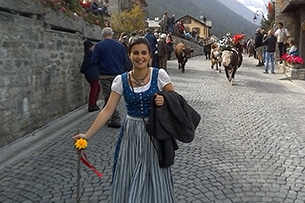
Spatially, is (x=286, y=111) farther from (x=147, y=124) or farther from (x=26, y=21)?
(x=147, y=124)

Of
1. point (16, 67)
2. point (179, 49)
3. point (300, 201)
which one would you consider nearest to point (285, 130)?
point (300, 201)

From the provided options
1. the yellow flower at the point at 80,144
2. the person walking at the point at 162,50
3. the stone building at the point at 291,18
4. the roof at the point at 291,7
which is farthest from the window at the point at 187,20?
the yellow flower at the point at 80,144

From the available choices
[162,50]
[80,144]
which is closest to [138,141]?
[80,144]

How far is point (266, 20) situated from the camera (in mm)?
41906

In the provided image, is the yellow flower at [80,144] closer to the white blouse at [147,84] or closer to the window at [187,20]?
the white blouse at [147,84]

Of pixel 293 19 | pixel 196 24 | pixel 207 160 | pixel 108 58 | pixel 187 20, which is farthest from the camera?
pixel 187 20

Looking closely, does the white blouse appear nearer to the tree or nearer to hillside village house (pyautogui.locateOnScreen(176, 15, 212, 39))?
A: the tree

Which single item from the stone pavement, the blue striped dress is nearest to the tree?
the stone pavement

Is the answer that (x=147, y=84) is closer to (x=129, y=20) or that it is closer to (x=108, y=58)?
(x=108, y=58)

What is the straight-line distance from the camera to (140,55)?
11.9 ft

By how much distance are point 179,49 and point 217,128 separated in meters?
12.3

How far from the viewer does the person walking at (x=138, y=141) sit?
11.7 ft

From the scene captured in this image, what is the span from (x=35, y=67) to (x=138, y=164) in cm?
494

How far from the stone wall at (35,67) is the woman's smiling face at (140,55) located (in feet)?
12.1
